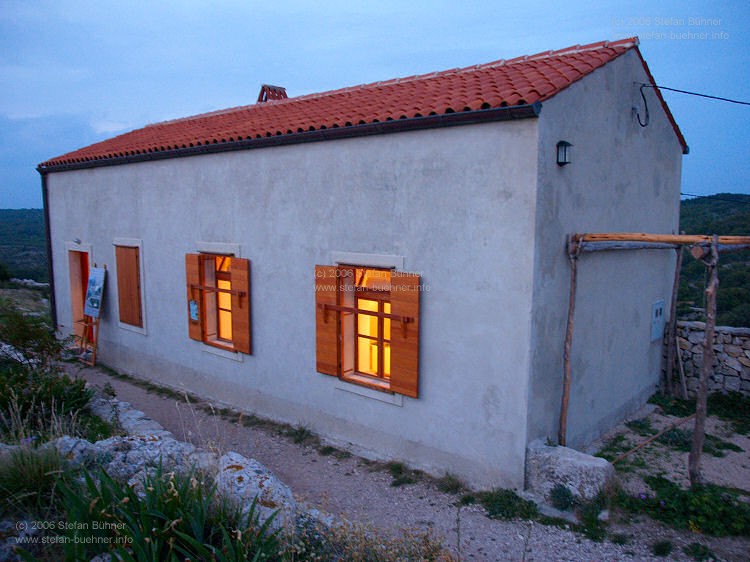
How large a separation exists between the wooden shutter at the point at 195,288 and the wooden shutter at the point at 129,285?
5.58ft

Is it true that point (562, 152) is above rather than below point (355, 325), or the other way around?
above

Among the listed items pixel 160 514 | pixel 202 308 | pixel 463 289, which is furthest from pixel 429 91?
pixel 160 514

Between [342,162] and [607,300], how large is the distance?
3628mm

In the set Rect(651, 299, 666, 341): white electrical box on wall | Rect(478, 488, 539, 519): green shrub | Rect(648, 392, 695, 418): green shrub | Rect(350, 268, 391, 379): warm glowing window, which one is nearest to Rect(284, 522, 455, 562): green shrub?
Rect(478, 488, 539, 519): green shrub

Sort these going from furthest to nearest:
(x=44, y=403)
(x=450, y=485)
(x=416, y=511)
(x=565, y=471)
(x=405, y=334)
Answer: (x=44, y=403) < (x=405, y=334) < (x=450, y=485) < (x=416, y=511) < (x=565, y=471)

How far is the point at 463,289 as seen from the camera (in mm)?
5180

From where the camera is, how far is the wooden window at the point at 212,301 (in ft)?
25.1

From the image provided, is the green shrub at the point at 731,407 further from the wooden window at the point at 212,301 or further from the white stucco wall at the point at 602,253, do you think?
the wooden window at the point at 212,301

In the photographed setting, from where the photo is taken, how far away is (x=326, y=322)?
6.28 metres

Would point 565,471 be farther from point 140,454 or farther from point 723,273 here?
point 723,273

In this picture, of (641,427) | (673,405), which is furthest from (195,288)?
(673,405)

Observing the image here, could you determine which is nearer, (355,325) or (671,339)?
(355,325)

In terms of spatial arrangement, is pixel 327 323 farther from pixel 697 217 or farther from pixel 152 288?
pixel 697 217

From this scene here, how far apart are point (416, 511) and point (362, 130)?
4006mm
